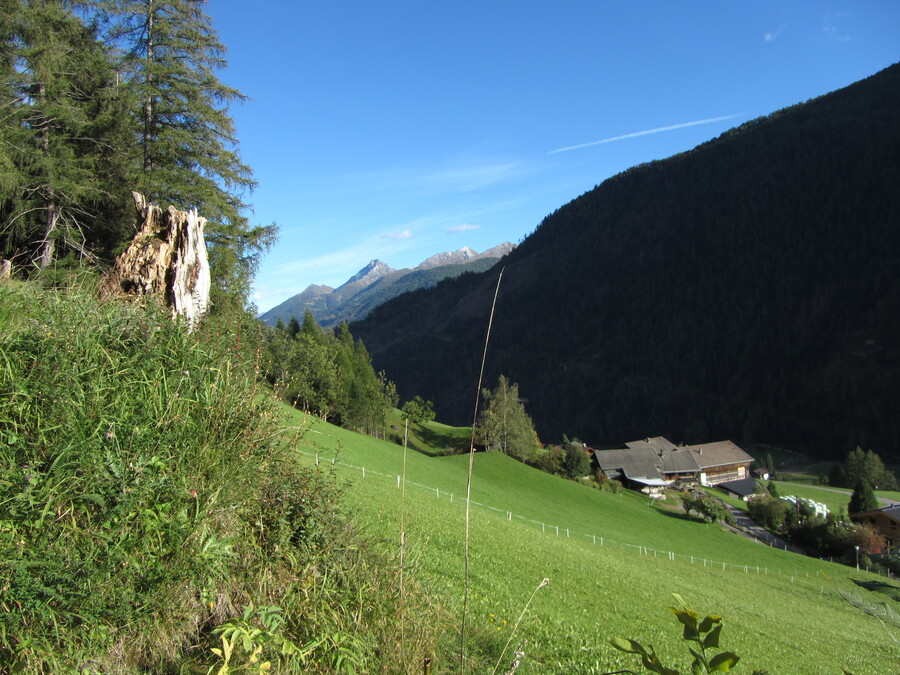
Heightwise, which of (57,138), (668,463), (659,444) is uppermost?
(57,138)

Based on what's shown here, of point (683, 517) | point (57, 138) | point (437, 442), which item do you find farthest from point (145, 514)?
point (437, 442)

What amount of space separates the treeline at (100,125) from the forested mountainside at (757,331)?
126 metres

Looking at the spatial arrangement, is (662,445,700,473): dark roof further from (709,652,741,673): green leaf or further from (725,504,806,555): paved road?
(709,652,741,673): green leaf

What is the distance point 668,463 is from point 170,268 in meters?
70.7

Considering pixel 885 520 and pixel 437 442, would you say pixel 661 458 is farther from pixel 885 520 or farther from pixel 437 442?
pixel 437 442

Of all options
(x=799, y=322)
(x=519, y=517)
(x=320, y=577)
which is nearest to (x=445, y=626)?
(x=320, y=577)

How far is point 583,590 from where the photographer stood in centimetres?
985

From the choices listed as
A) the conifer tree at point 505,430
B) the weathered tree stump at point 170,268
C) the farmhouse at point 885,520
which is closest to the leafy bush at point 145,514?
the weathered tree stump at point 170,268

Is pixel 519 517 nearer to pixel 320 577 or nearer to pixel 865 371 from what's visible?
pixel 320 577

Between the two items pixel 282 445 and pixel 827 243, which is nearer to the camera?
pixel 282 445

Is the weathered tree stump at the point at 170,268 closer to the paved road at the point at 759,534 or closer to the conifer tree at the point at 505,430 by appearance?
the conifer tree at the point at 505,430

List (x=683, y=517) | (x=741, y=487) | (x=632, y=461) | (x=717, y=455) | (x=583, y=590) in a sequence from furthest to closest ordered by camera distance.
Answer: (x=717, y=455)
(x=741, y=487)
(x=632, y=461)
(x=683, y=517)
(x=583, y=590)

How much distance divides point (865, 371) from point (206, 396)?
517 ft

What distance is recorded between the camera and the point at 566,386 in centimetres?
15750
